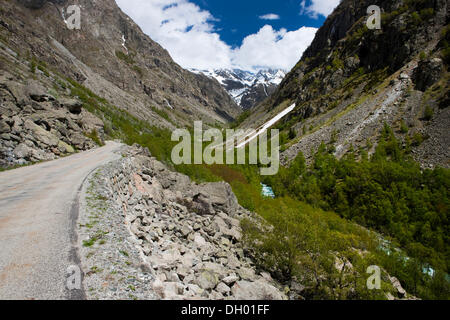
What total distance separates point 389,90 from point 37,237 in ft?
219

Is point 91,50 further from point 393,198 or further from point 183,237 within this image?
point 393,198

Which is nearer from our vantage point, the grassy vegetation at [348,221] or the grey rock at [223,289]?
the grey rock at [223,289]

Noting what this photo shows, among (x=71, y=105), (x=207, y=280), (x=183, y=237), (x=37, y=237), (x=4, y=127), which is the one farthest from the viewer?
(x=71, y=105)

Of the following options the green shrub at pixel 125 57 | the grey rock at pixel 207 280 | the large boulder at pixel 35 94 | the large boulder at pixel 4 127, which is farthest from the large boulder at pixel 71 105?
the green shrub at pixel 125 57

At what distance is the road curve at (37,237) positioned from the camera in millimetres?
4262

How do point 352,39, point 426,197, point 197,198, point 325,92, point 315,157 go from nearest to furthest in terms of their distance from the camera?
point 197,198
point 426,197
point 315,157
point 325,92
point 352,39

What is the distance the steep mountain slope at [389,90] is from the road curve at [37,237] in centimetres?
4465

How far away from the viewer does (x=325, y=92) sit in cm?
8969

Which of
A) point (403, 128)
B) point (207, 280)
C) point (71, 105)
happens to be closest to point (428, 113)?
point (403, 128)

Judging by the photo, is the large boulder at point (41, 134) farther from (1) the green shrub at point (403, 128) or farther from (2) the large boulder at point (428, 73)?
(2) the large boulder at point (428, 73)

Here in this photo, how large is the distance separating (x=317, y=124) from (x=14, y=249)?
2780 inches

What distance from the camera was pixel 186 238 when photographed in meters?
12.2

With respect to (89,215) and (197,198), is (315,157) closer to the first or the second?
(197,198)
